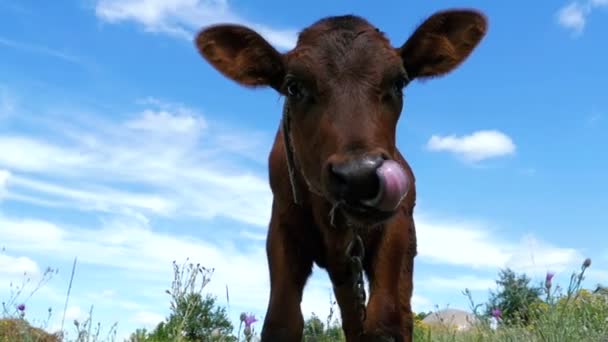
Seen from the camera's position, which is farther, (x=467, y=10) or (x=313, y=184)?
(x=467, y=10)

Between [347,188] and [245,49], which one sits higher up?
[245,49]

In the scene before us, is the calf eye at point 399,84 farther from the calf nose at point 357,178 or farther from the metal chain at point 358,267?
the calf nose at point 357,178

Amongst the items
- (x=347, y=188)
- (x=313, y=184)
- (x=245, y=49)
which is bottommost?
(x=347, y=188)

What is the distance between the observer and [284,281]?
5.83 m

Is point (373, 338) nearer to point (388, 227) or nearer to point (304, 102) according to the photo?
point (388, 227)

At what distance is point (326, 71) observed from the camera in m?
5.19

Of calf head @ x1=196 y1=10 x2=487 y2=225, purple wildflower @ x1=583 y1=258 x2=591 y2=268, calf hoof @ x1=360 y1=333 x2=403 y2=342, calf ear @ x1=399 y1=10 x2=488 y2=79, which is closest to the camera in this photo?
calf head @ x1=196 y1=10 x2=487 y2=225

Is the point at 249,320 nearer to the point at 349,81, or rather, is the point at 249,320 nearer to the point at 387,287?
the point at 387,287

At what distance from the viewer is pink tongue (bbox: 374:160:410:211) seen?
13.8 feet

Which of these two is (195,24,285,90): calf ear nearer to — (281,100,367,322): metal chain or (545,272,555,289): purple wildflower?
(281,100,367,322): metal chain

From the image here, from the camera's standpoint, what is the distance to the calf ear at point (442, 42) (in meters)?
5.98

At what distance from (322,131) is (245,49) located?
121 cm

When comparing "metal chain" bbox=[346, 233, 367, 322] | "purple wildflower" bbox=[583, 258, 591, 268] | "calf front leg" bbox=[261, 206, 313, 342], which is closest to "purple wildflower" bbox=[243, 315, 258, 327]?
"calf front leg" bbox=[261, 206, 313, 342]

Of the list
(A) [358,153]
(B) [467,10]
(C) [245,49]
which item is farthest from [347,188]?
(B) [467,10]
